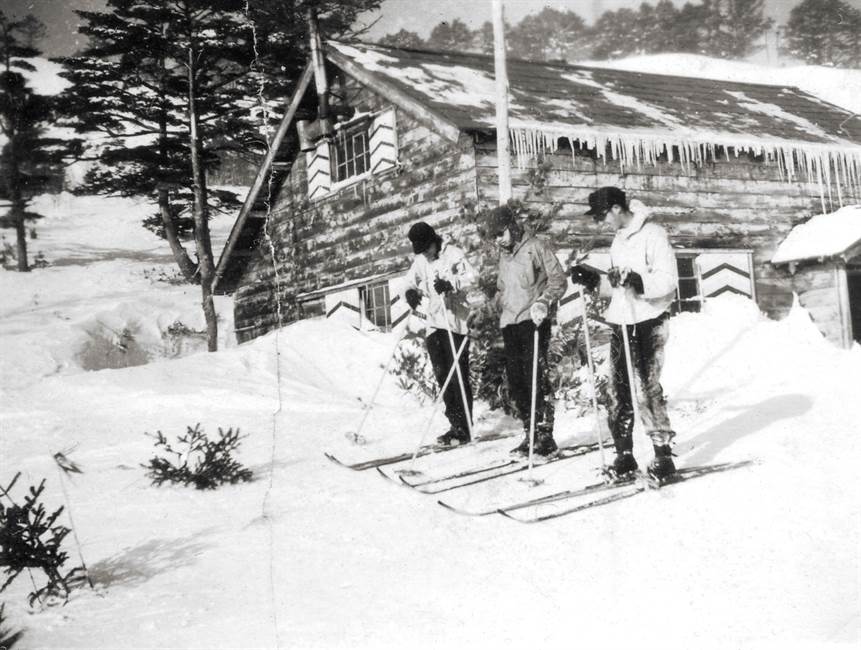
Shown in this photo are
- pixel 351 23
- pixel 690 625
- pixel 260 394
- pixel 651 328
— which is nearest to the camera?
pixel 690 625

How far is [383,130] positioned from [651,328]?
28.1ft

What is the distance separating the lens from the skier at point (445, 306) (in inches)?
245

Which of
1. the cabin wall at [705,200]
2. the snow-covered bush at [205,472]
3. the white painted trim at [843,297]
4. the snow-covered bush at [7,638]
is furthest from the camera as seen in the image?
the white painted trim at [843,297]

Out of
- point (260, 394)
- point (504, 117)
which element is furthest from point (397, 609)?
point (504, 117)

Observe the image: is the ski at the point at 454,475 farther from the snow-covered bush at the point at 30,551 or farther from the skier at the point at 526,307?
the snow-covered bush at the point at 30,551

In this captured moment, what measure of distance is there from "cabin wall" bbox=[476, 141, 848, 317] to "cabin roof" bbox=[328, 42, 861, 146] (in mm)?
595

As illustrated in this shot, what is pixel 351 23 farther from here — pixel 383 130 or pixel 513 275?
pixel 513 275

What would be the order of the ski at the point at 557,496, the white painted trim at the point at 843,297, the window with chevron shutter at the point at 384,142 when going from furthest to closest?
the window with chevron shutter at the point at 384,142
the white painted trim at the point at 843,297
the ski at the point at 557,496

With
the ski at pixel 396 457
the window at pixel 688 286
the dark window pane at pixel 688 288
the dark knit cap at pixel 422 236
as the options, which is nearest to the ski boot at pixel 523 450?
the ski at pixel 396 457

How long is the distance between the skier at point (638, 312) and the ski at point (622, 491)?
6 cm

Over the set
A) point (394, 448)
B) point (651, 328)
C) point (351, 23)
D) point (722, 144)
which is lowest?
point (394, 448)

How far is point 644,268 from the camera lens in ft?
14.7

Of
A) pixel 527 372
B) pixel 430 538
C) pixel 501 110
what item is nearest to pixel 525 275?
pixel 527 372

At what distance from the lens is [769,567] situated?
11.0 ft
